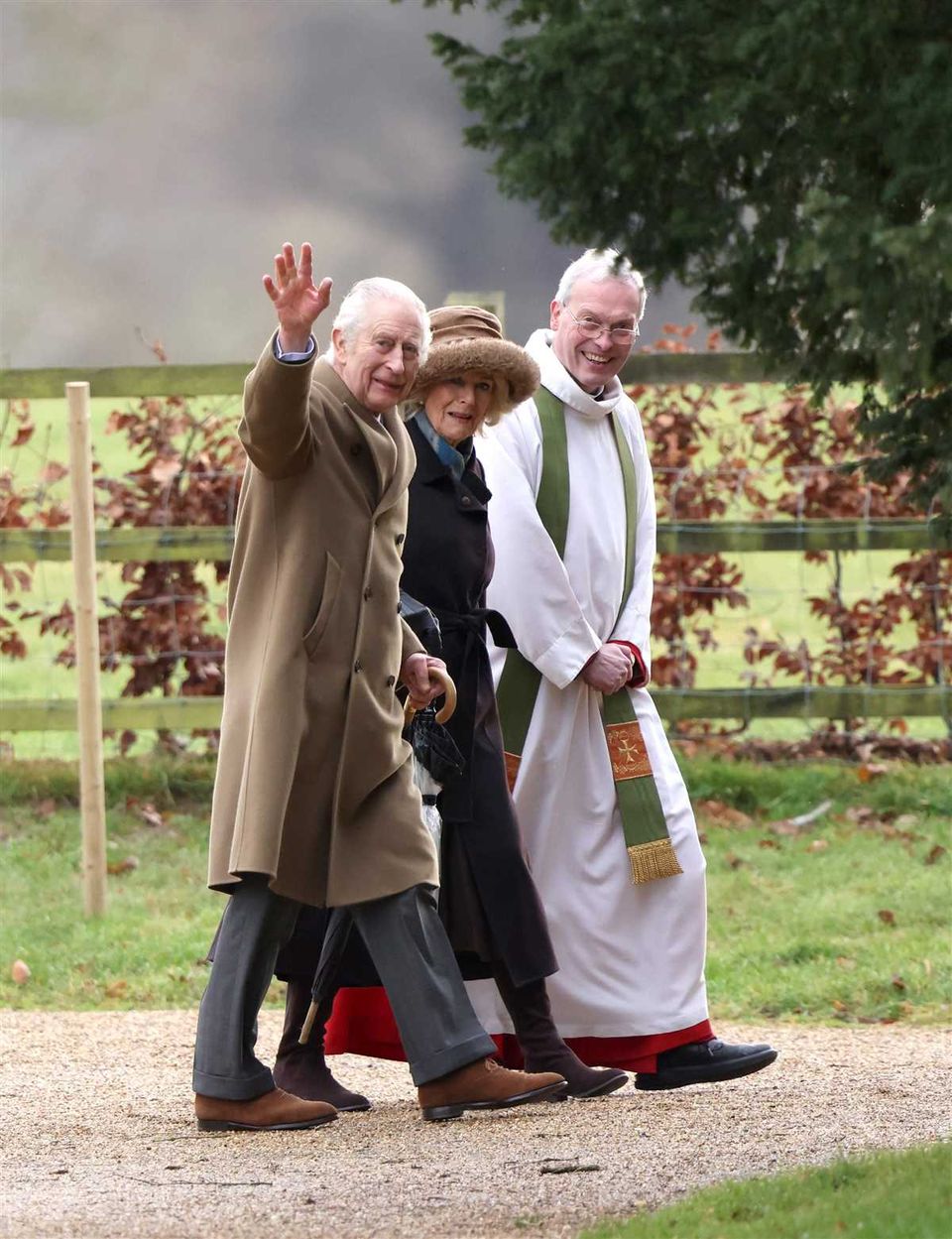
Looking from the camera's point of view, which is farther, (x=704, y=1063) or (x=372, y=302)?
(x=704, y=1063)

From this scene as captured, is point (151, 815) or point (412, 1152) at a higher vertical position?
point (151, 815)

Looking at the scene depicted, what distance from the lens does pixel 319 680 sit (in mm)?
4078

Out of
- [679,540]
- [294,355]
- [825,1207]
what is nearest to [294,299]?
[294,355]

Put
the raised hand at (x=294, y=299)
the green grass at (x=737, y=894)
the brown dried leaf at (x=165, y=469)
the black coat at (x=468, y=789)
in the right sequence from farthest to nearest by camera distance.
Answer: the brown dried leaf at (x=165, y=469), the green grass at (x=737, y=894), the black coat at (x=468, y=789), the raised hand at (x=294, y=299)

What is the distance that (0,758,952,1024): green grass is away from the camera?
6.18m

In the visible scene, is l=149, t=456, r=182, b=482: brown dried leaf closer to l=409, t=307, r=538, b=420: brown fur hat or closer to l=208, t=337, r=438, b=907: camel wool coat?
l=409, t=307, r=538, b=420: brown fur hat

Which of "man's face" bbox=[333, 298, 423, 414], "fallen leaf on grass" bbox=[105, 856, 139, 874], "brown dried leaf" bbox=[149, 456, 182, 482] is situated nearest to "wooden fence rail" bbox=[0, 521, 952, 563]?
"brown dried leaf" bbox=[149, 456, 182, 482]

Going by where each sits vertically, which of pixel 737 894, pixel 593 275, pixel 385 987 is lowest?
pixel 737 894

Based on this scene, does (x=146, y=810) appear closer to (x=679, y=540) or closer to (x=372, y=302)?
(x=679, y=540)

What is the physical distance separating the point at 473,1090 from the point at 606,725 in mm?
1063

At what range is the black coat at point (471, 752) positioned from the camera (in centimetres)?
440

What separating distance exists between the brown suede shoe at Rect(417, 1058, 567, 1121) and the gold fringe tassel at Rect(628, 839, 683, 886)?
0.72 metres

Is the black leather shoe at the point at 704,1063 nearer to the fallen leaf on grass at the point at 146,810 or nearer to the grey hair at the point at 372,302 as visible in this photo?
the grey hair at the point at 372,302

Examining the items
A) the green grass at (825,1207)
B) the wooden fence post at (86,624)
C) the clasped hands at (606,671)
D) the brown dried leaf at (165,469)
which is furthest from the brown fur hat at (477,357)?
the brown dried leaf at (165,469)
